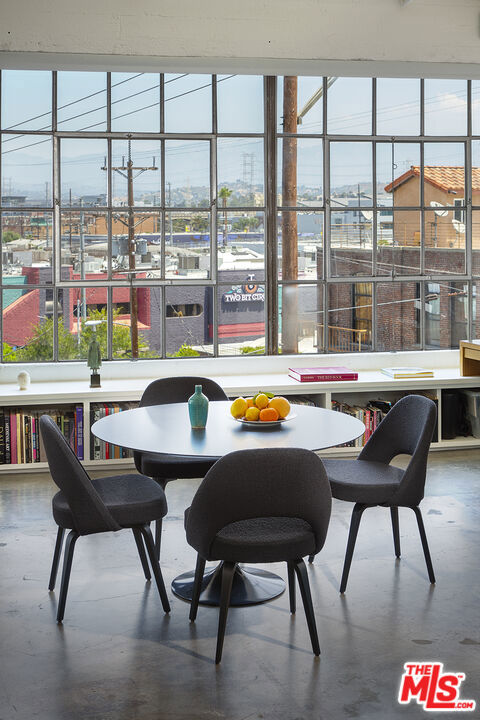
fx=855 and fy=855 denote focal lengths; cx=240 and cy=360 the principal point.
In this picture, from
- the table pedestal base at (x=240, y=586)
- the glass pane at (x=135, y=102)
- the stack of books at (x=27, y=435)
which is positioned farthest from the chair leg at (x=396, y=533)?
the glass pane at (x=135, y=102)

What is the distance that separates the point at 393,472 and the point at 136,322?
349 cm

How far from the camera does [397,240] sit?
7812 millimetres

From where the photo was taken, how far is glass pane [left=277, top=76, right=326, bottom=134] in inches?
295

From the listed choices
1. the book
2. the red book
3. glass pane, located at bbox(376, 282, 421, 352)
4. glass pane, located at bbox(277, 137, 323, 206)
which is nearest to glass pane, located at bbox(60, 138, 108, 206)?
glass pane, located at bbox(277, 137, 323, 206)

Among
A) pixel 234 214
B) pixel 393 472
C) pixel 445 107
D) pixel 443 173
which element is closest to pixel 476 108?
pixel 445 107

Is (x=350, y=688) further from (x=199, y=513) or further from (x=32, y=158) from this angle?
(x=32, y=158)

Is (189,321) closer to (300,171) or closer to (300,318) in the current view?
(300,318)

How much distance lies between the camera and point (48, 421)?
3.92 m

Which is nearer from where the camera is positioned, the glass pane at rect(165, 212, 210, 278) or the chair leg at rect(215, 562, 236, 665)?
the chair leg at rect(215, 562, 236, 665)

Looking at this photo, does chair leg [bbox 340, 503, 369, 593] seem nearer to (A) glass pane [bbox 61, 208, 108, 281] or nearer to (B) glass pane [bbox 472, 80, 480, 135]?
(A) glass pane [bbox 61, 208, 108, 281]

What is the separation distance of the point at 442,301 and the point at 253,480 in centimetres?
509

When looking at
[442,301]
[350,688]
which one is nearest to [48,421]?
[350,688]

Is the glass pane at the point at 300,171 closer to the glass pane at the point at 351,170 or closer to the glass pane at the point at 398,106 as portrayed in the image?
the glass pane at the point at 351,170

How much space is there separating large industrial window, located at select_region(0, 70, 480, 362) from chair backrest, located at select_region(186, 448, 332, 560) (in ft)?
13.5
